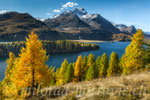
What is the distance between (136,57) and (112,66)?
15.3 meters

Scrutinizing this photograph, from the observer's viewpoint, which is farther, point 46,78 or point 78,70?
point 78,70

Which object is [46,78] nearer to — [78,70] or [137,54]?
[137,54]

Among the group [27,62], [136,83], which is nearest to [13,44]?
[27,62]

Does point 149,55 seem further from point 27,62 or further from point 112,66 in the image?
point 27,62

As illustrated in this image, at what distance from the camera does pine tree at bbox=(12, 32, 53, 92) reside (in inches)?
509

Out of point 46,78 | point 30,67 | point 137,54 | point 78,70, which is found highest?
point 137,54

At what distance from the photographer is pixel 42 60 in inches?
551

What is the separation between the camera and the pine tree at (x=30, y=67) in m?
12.9

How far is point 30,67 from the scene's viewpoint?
13.1 meters

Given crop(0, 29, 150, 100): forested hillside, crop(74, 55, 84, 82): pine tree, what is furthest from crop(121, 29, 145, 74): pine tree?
crop(74, 55, 84, 82): pine tree

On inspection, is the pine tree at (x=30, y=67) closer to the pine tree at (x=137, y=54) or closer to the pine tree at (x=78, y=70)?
the pine tree at (x=137, y=54)

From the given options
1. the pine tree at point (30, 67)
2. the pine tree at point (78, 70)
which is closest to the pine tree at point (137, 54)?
the pine tree at point (30, 67)

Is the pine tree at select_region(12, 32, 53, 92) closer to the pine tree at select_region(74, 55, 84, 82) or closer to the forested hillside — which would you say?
the forested hillside

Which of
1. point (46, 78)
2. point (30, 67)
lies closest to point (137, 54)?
point (46, 78)
